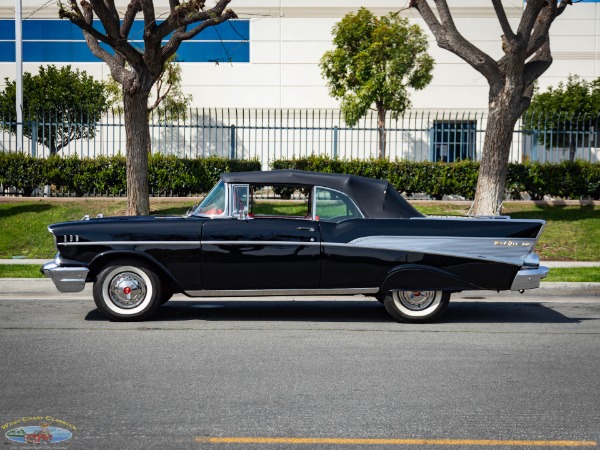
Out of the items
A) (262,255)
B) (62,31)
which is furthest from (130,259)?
(62,31)

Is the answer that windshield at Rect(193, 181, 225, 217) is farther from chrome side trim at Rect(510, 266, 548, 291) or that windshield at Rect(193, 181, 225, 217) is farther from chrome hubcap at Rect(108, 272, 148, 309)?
chrome side trim at Rect(510, 266, 548, 291)

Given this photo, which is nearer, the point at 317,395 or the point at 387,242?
the point at 317,395

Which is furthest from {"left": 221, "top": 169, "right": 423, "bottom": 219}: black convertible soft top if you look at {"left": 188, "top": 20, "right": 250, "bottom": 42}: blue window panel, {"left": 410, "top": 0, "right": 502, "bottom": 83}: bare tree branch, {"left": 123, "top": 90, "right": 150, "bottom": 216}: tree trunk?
{"left": 188, "top": 20, "right": 250, "bottom": 42}: blue window panel

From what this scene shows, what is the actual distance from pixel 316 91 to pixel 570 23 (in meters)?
13.3

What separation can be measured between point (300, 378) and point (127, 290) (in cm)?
305

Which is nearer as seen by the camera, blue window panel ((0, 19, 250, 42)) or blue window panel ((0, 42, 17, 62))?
blue window panel ((0, 19, 250, 42))

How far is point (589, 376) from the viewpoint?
21.9ft

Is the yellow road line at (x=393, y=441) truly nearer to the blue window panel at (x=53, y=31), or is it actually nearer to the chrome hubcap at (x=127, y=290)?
the chrome hubcap at (x=127, y=290)

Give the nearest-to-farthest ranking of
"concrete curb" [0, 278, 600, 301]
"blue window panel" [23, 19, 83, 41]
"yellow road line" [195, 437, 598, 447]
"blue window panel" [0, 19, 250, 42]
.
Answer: "yellow road line" [195, 437, 598, 447]
"concrete curb" [0, 278, 600, 301]
"blue window panel" [0, 19, 250, 42]
"blue window panel" [23, 19, 83, 41]

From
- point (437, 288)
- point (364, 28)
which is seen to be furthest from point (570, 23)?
point (437, 288)

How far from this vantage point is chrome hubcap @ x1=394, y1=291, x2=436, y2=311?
8.99 m

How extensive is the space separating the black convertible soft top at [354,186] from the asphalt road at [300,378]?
126cm

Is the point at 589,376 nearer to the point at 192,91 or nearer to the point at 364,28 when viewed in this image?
the point at 364,28

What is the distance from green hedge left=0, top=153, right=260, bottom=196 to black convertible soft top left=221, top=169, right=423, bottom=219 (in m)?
11.2
